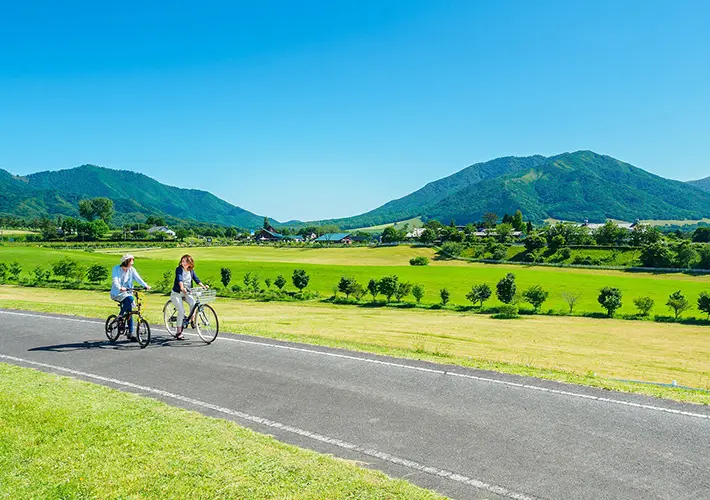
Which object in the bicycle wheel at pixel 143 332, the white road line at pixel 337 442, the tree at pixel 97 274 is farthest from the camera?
the tree at pixel 97 274

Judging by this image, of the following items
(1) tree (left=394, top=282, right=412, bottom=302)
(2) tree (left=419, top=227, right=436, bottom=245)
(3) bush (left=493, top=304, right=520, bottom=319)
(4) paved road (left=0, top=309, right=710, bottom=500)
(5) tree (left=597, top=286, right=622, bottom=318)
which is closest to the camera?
(4) paved road (left=0, top=309, right=710, bottom=500)

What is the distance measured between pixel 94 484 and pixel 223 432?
214cm

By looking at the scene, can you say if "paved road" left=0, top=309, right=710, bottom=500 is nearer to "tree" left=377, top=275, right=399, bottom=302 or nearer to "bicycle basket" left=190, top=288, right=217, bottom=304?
"bicycle basket" left=190, top=288, right=217, bottom=304

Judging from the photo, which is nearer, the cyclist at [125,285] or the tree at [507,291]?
the cyclist at [125,285]

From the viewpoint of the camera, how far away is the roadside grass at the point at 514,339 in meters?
14.5

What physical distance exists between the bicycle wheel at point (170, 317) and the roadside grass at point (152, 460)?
654cm

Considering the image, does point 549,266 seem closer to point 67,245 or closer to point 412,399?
point 412,399

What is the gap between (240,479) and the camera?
6.55m

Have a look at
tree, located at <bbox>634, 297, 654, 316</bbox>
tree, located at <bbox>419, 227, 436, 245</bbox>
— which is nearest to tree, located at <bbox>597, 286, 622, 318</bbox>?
tree, located at <bbox>634, 297, 654, 316</bbox>

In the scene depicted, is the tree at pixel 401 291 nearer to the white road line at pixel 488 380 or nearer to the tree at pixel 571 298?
the tree at pixel 571 298

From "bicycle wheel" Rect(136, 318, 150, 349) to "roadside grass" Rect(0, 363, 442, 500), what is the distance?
5454mm

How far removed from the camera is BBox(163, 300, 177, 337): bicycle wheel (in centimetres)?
1602

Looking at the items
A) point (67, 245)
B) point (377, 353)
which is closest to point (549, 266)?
point (377, 353)

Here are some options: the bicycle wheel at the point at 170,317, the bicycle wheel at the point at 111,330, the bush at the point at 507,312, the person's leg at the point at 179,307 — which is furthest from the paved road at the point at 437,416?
the bush at the point at 507,312
